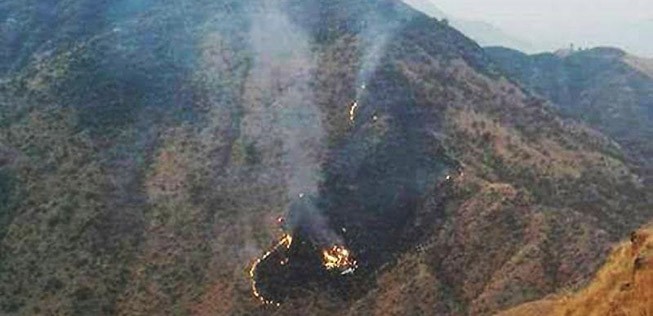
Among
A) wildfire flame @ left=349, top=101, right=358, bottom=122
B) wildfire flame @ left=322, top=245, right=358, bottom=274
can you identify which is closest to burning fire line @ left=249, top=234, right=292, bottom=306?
wildfire flame @ left=322, top=245, right=358, bottom=274

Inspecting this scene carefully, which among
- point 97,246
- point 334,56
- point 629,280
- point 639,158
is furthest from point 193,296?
point 639,158

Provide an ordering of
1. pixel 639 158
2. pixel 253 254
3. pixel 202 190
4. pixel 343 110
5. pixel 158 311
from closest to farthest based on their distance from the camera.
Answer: pixel 158 311
pixel 253 254
pixel 202 190
pixel 343 110
pixel 639 158

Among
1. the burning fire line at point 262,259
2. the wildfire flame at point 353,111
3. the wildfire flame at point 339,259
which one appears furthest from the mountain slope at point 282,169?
the wildfire flame at point 339,259

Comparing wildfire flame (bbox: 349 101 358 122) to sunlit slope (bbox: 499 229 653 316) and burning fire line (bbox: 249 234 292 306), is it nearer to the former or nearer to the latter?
burning fire line (bbox: 249 234 292 306)

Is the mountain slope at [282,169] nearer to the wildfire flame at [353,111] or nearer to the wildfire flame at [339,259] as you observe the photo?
the wildfire flame at [353,111]

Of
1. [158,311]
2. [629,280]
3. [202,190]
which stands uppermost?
[629,280]

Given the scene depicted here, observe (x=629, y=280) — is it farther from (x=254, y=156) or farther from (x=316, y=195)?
(x=254, y=156)
